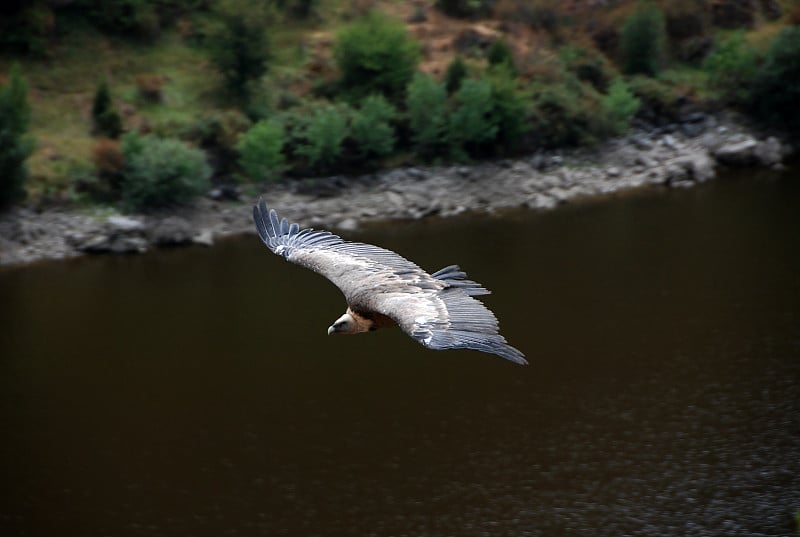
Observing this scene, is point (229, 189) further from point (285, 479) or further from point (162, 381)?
point (285, 479)

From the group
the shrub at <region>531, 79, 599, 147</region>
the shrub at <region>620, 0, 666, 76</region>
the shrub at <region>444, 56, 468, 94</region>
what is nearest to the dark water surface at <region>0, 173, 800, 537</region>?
the shrub at <region>531, 79, 599, 147</region>

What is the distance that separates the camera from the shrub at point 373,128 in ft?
192

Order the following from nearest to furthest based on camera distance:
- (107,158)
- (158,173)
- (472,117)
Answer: (158,173) → (107,158) → (472,117)

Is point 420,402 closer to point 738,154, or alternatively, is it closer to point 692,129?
point 738,154

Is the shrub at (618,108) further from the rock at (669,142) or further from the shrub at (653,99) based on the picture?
the rock at (669,142)

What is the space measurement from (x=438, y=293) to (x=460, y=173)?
40.2 m

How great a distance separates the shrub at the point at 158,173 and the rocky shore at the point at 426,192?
0.75 metres

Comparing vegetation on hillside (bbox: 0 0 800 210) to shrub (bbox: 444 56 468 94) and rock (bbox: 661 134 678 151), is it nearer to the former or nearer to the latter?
shrub (bbox: 444 56 468 94)

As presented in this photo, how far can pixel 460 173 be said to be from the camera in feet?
195

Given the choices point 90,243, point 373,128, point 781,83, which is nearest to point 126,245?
point 90,243

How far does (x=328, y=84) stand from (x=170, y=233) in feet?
43.8

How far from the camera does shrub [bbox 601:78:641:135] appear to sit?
204ft

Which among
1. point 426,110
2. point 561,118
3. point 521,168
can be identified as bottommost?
point 521,168

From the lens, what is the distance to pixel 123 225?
53.9 m
